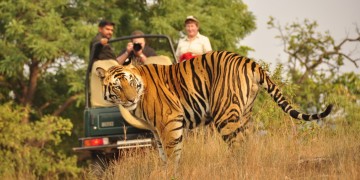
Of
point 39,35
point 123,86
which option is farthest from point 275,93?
point 39,35

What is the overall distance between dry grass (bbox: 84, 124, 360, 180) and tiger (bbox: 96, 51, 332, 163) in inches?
7.9

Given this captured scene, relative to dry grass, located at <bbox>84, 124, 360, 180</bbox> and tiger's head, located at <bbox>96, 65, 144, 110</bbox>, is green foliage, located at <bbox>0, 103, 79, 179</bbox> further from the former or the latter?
dry grass, located at <bbox>84, 124, 360, 180</bbox>

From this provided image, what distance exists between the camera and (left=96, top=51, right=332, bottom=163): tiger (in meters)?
9.62

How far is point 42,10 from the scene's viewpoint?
83.6 feet

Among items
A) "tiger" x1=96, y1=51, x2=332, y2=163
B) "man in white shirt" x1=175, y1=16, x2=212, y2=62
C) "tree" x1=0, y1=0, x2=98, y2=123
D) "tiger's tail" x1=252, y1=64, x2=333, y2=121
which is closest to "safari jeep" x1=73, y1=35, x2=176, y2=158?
"man in white shirt" x1=175, y1=16, x2=212, y2=62

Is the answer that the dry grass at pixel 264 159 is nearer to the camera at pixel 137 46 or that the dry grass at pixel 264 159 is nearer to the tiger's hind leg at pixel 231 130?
the tiger's hind leg at pixel 231 130

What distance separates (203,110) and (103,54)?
10.8 ft

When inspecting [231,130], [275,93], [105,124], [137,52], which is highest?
[137,52]

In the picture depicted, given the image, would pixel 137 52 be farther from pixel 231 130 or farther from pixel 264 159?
pixel 264 159

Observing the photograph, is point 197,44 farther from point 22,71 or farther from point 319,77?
point 319,77

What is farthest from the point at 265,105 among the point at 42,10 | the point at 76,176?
the point at 42,10

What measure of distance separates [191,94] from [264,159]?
1.28 meters

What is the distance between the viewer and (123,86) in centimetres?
987

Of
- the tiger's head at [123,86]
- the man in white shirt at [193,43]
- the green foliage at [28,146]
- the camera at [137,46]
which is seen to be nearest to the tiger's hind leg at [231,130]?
the tiger's head at [123,86]
